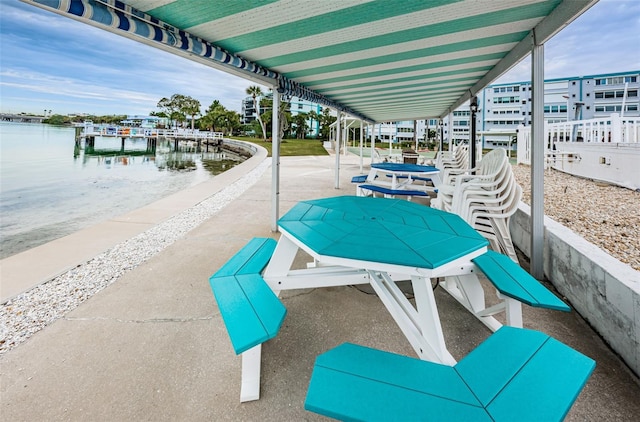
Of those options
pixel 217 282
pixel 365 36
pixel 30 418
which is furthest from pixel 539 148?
pixel 30 418

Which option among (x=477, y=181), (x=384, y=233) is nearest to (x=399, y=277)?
(x=384, y=233)

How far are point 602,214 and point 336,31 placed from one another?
11.9 ft

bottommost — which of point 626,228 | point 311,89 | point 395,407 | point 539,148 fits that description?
point 395,407

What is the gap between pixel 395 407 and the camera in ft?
2.68

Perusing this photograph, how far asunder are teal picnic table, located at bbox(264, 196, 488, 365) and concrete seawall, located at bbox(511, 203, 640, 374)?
68 cm

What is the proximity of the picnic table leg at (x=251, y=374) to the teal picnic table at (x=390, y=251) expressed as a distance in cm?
50

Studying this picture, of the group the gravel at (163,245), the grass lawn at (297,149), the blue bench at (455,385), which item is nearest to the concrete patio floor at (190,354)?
the gravel at (163,245)

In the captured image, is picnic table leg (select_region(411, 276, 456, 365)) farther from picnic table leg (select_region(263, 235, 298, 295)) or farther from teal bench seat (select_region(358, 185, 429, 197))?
teal bench seat (select_region(358, 185, 429, 197))

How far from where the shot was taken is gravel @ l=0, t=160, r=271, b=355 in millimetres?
1859

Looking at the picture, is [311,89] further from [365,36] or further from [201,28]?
[201,28]

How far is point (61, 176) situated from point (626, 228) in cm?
1639

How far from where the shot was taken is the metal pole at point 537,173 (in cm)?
241

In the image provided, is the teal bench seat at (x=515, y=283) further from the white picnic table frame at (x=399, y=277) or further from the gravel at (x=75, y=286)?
the gravel at (x=75, y=286)

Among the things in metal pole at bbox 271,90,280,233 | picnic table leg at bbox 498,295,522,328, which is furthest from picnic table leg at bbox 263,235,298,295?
metal pole at bbox 271,90,280,233
